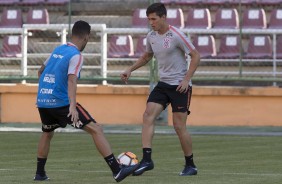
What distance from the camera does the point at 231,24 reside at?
24.6 meters

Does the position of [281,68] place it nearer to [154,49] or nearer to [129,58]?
[129,58]

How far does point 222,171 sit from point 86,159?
275cm

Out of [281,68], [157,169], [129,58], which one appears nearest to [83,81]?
[129,58]

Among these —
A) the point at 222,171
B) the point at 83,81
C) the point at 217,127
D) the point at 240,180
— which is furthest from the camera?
the point at 83,81

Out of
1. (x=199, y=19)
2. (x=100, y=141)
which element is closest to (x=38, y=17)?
(x=199, y=19)

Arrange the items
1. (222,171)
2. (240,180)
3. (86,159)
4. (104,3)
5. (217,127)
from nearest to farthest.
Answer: (240,180)
(222,171)
(86,159)
(217,127)
(104,3)

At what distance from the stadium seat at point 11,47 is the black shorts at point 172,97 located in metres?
11.8

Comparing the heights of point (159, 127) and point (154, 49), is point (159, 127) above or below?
below

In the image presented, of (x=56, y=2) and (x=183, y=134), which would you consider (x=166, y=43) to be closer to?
(x=183, y=134)

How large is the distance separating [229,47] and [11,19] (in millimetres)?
5753

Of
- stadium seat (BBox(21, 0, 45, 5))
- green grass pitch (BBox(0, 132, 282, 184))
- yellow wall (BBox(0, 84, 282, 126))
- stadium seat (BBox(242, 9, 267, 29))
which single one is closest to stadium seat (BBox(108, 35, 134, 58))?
yellow wall (BBox(0, 84, 282, 126))

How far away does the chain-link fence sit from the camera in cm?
2352

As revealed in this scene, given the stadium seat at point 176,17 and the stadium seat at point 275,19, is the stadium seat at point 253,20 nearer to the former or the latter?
the stadium seat at point 275,19

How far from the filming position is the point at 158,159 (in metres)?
15.4
